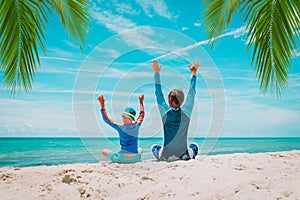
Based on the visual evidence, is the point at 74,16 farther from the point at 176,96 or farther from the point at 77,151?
the point at 77,151

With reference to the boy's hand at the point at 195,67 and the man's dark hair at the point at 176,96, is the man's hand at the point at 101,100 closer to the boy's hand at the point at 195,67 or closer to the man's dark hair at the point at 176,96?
the man's dark hair at the point at 176,96

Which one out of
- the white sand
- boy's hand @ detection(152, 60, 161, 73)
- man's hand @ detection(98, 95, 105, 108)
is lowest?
the white sand

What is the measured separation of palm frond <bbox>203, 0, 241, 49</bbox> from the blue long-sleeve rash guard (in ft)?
2.90

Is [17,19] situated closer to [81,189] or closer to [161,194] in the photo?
[81,189]

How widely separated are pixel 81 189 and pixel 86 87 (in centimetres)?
183

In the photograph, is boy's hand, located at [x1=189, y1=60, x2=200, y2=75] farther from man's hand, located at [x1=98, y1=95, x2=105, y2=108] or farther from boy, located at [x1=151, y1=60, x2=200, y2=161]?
man's hand, located at [x1=98, y1=95, x2=105, y2=108]

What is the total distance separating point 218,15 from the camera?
4.41 m

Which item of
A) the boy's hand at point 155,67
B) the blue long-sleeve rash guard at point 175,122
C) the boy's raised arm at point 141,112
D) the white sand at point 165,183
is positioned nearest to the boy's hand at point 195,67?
the blue long-sleeve rash guard at point 175,122

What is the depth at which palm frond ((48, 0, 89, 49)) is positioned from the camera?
3.76m

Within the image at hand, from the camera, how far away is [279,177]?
123 inches

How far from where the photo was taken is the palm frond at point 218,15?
14.1 feet

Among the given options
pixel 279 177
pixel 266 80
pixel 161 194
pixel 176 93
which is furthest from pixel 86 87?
pixel 279 177

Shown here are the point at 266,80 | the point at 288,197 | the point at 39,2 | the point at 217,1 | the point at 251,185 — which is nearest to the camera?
the point at 288,197

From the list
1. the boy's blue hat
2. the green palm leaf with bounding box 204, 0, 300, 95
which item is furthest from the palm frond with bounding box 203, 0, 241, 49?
the boy's blue hat
